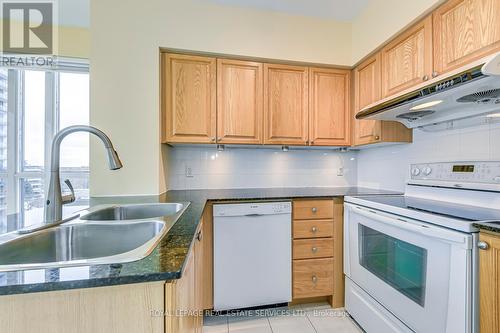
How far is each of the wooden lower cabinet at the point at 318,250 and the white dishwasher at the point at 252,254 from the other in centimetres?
7

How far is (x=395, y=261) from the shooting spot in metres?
1.40

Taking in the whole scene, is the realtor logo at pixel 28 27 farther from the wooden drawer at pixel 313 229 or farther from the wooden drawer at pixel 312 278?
the wooden drawer at pixel 312 278

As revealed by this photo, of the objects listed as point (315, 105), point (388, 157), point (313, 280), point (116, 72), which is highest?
point (116, 72)

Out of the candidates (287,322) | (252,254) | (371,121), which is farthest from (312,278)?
(371,121)

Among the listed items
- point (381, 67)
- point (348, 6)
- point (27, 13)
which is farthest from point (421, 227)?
point (27, 13)

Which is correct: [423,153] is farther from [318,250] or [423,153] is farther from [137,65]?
[137,65]

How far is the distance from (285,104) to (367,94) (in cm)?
73

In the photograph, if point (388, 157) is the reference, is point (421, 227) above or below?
below

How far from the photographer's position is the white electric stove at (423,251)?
1001 mm

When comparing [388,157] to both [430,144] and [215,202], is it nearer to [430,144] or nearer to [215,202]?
[430,144]

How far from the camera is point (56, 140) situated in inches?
40.3

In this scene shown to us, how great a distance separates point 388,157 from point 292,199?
1.06m

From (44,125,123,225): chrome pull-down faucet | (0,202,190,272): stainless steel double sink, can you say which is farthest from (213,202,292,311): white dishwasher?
(44,125,123,225): chrome pull-down faucet

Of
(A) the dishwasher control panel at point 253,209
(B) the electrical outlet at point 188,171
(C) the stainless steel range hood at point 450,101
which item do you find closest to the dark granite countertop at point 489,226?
(C) the stainless steel range hood at point 450,101
